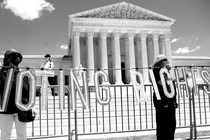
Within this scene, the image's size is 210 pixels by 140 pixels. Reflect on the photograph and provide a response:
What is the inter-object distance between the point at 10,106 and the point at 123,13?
30.3 m

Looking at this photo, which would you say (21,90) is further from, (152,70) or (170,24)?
(170,24)

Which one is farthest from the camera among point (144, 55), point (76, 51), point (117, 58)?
point (144, 55)

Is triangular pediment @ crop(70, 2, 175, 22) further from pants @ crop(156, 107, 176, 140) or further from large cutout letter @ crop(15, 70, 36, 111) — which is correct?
pants @ crop(156, 107, 176, 140)

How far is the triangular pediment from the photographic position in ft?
103

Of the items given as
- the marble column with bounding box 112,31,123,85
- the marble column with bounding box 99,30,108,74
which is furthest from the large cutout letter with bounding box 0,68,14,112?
the marble column with bounding box 112,31,123,85

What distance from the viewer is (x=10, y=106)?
3588 millimetres

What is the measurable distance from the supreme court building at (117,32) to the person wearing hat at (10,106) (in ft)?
85.4

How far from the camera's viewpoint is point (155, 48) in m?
32.7

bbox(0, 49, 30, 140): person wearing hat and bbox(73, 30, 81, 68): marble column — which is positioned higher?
bbox(73, 30, 81, 68): marble column

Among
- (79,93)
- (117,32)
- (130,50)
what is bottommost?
(79,93)

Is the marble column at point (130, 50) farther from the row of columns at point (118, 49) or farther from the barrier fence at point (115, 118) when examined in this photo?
the barrier fence at point (115, 118)

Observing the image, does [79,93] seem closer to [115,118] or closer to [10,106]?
[10,106]

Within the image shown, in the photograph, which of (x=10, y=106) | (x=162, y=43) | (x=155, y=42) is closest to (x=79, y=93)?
(x=10, y=106)

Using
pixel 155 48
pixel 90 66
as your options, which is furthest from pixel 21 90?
pixel 155 48
